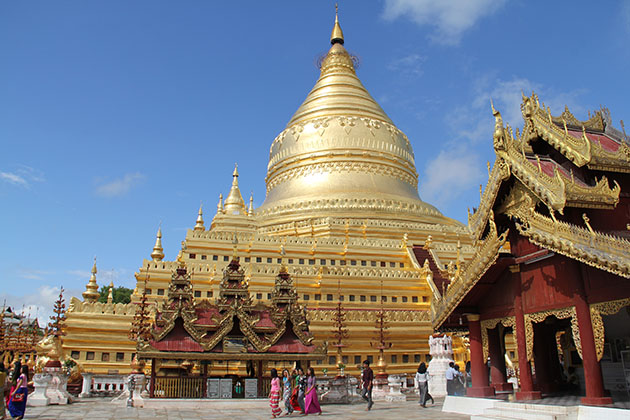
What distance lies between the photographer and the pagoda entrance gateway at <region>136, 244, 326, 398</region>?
14727mm

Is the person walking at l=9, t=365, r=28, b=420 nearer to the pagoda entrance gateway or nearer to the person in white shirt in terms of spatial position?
the pagoda entrance gateway

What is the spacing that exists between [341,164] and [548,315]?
1176 inches

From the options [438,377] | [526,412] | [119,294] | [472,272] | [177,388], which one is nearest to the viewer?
[526,412]

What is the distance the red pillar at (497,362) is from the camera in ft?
39.5

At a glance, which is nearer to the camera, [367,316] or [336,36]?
[367,316]

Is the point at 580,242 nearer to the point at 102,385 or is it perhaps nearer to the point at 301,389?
the point at 301,389

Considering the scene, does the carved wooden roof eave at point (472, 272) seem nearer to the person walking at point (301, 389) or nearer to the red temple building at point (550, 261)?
the red temple building at point (550, 261)

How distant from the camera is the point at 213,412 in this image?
1302 cm

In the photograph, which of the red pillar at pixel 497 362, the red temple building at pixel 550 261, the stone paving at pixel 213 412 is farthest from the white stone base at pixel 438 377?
the red pillar at pixel 497 362

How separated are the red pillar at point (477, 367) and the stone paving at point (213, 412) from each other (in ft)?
2.41

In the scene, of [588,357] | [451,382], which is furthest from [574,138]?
[451,382]

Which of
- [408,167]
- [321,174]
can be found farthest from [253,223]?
[408,167]

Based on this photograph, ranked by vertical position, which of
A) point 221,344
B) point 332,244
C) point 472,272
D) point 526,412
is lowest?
point 526,412

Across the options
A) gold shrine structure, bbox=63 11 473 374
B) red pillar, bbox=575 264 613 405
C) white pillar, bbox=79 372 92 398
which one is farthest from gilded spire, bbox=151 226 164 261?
red pillar, bbox=575 264 613 405
